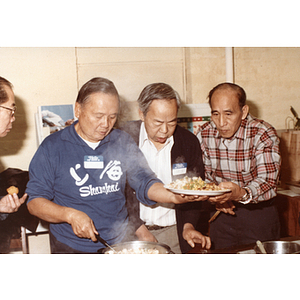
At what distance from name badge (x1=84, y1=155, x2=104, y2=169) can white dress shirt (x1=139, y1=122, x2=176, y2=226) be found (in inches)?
10.9

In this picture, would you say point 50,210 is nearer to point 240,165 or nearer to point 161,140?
point 161,140

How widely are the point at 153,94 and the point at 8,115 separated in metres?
0.89

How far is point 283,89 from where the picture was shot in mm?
2072

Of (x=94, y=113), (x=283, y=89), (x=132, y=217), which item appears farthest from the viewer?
(x=283, y=89)

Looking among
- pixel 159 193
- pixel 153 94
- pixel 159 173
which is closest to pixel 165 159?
pixel 159 173

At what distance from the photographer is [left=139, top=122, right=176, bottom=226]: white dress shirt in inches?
75.0

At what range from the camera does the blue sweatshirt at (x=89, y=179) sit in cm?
172

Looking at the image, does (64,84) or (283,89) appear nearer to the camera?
(64,84)

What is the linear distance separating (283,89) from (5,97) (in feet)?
5.95

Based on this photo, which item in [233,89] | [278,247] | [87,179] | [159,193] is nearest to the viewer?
[278,247]

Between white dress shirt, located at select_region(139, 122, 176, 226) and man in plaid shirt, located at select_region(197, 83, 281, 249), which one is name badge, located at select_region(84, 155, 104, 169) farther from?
man in plaid shirt, located at select_region(197, 83, 281, 249)

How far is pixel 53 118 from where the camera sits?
182 cm
